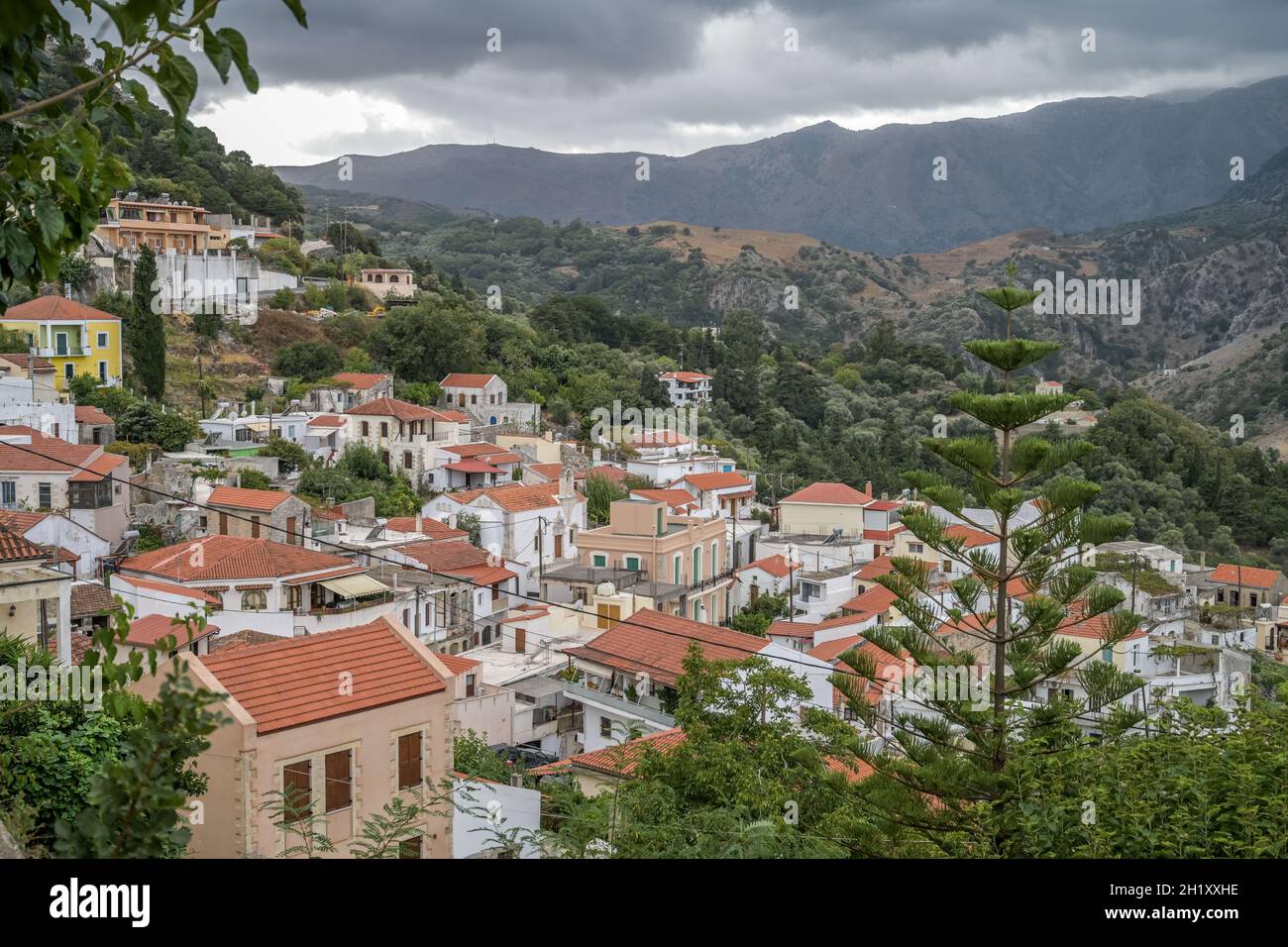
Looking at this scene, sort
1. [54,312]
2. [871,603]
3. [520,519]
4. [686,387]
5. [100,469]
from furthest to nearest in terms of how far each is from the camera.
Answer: [686,387], [54,312], [520,519], [871,603], [100,469]

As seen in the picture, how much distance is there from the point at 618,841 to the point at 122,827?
4.19 m

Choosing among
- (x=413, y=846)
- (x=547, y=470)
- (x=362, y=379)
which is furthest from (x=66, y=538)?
(x=362, y=379)

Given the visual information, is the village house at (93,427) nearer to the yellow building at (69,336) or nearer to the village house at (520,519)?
the yellow building at (69,336)

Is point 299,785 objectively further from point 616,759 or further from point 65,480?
point 65,480

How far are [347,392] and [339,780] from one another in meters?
24.1

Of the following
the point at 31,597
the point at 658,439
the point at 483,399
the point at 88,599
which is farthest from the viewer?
the point at 658,439

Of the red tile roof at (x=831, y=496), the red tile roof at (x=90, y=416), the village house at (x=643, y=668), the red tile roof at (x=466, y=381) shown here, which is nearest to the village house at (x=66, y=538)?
the red tile roof at (x=90, y=416)

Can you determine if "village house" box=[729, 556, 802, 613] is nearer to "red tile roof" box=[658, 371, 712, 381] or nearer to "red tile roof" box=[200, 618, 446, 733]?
"red tile roof" box=[200, 618, 446, 733]

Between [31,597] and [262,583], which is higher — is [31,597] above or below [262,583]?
above

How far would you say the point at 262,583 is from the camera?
1670 centimetres

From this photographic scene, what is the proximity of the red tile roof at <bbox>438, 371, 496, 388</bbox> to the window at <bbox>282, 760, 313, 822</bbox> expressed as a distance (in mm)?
27608

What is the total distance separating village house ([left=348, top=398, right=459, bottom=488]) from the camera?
28.5 meters

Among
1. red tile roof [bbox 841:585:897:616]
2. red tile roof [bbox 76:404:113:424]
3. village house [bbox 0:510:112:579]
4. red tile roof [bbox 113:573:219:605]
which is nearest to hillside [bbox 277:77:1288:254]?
red tile roof [bbox 76:404:113:424]

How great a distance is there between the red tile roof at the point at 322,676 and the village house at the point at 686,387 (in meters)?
36.0
